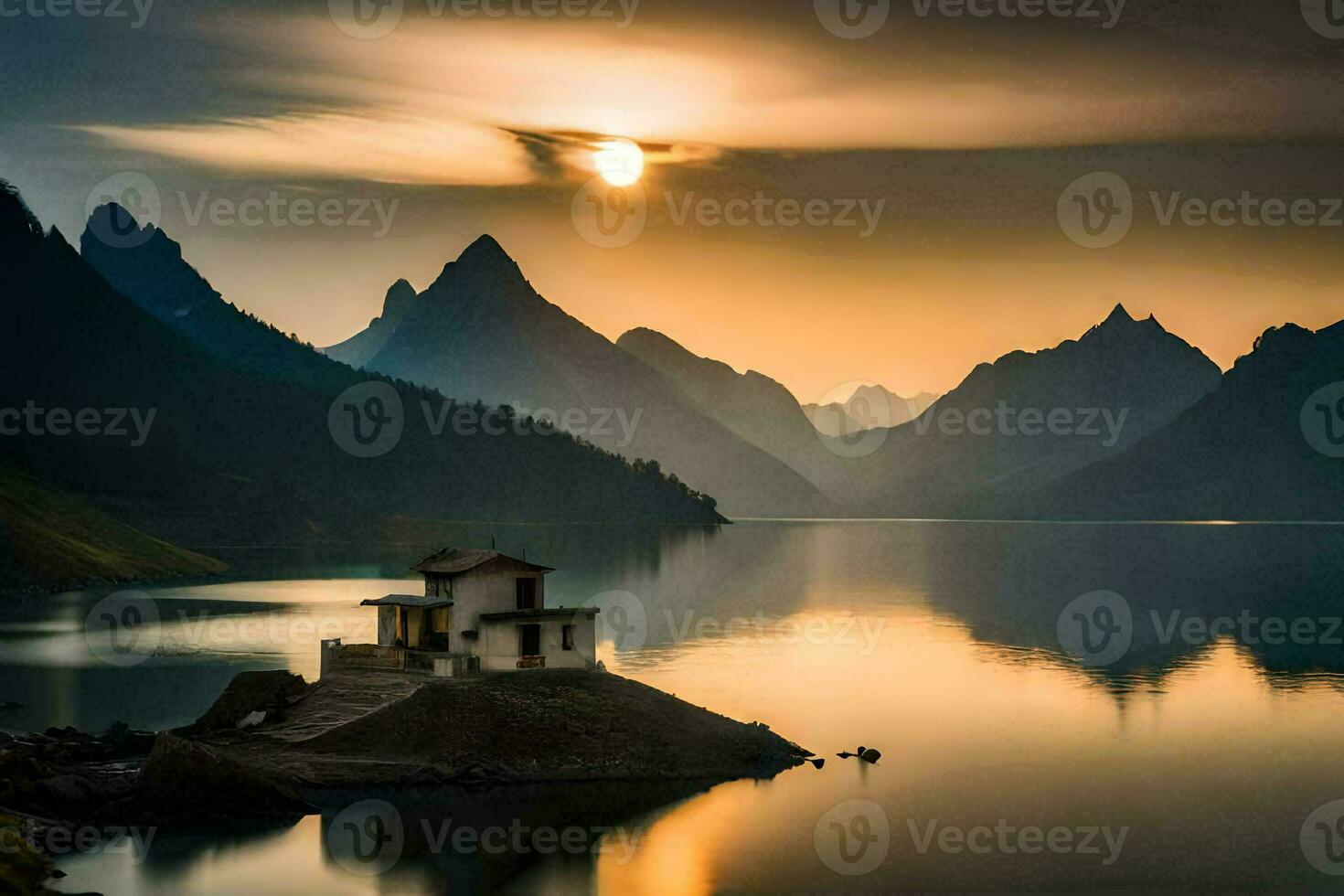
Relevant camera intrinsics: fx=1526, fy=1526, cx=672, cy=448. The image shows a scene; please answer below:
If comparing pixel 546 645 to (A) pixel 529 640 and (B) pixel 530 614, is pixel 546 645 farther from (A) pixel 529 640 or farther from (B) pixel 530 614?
(B) pixel 530 614

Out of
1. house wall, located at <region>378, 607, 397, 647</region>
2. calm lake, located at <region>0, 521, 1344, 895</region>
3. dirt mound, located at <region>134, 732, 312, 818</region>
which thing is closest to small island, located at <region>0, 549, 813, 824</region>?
dirt mound, located at <region>134, 732, 312, 818</region>

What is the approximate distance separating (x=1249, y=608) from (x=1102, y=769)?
11389 centimetres

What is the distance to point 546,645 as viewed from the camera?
80125 millimetres

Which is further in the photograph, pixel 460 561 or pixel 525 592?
pixel 525 592

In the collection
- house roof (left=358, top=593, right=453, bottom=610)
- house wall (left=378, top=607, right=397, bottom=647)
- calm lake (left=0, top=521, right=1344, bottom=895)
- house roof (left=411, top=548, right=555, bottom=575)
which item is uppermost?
house roof (left=411, top=548, right=555, bottom=575)

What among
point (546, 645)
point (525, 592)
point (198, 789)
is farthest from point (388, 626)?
point (198, 789)

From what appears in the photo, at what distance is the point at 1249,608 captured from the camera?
188 metres

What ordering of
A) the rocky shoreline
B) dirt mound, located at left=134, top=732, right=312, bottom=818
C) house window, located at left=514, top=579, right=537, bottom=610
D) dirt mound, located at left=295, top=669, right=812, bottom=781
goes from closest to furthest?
dirt mound, located at left=134, top=732, right=312, bottom=818 → the rocky shoreline → dirt mound, located at left=295, top=669, right=812, bottom=781 → house window, located at left=514, top=579, right=537, bottom=610

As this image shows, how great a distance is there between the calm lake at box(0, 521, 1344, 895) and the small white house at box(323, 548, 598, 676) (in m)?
10.6

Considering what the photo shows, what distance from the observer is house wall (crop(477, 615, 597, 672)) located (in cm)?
7912

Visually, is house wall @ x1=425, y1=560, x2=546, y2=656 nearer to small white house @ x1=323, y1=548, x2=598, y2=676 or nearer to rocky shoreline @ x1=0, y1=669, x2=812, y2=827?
small white house @ x1=323, y1=548, x2=598, y2=676

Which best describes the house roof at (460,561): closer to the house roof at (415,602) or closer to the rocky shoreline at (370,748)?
the house roof at (415,602)

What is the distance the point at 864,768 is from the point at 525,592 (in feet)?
67.1

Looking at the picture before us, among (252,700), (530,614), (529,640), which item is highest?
(530,614)
